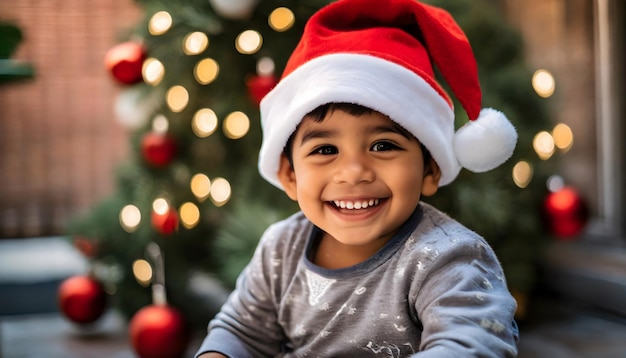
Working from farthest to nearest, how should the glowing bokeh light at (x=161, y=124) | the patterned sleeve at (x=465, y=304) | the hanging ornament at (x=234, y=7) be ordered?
the glowing bokeh light at (x=161, y=124)
the hanging ornament at (x=234, y=7)
the patterned sleeve at (x=465, y=304)

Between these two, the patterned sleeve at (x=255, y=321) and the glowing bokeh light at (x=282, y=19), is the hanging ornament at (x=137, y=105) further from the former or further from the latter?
the patterned sleeve at (x=255, y=321)

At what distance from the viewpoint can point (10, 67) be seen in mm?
1254

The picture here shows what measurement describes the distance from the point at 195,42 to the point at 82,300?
76 centimetres

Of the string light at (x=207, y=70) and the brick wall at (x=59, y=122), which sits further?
the brick wall at (x=59, y=122)

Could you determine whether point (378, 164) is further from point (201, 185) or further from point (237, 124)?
point (201, 185)

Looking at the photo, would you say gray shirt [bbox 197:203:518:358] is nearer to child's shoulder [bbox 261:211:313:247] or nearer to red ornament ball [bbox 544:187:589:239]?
child's shoulder [bbox 261:211:313:247]

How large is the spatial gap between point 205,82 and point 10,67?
0.52 meters

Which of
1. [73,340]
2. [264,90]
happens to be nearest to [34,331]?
[73,340]

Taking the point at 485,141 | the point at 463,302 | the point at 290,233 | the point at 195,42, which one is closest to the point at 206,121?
the point at 195,42

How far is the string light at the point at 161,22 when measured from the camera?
1642 millimetres

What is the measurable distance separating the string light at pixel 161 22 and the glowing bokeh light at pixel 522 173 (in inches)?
35.4

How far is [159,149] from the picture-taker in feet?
5.59

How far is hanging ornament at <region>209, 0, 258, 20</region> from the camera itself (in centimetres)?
151

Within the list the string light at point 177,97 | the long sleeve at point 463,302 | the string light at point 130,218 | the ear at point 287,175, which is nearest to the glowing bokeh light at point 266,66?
the string light at point 177,97
